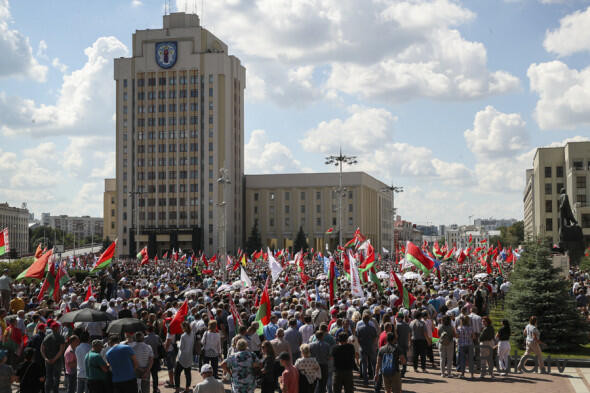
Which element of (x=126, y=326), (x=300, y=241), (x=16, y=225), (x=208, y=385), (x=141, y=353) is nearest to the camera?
(x=208, y=385)

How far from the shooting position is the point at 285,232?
111 m

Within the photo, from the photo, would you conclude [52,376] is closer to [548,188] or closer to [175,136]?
[548,188]

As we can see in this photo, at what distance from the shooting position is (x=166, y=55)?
99.2 metres

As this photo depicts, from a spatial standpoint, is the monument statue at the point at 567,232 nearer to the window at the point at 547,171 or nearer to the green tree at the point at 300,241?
the window at the point at 547,171

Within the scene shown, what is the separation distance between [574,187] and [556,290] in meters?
70.1

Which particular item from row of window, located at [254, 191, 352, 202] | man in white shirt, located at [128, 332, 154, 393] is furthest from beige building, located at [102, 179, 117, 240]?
man in white shirt, located at [128, 332, 154, 393]

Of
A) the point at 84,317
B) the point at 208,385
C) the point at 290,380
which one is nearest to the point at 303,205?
the point at 84,317

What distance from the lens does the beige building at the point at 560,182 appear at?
83562mm

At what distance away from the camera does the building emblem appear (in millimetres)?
98938

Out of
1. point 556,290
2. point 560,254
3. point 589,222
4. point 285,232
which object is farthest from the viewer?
point 285,232

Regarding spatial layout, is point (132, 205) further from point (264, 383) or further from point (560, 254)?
point (264, 383)

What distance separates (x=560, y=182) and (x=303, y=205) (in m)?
41.2

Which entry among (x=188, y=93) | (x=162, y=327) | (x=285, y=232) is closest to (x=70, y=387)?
(x=162, y=327)

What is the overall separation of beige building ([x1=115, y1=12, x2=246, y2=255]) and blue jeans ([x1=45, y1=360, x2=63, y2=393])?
83483 mm
